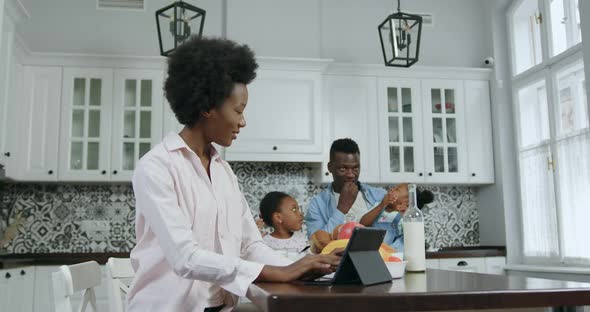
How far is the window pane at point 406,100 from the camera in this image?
515 centimetres

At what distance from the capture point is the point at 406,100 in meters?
5.16

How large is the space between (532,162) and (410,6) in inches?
72.5

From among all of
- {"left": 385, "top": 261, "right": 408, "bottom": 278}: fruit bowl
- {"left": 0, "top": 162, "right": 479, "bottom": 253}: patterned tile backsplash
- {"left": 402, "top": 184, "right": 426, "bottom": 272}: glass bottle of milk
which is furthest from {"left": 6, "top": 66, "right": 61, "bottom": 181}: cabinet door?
{"left": 385, "top": 261, "right": 408, "bottom": 278}: fruit bowl

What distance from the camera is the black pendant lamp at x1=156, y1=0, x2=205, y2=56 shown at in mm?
3602

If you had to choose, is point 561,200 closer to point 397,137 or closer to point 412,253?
point 397,137

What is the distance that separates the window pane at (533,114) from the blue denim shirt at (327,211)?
223 centimetres

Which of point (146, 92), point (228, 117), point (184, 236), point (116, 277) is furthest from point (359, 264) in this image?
point (146, 92)

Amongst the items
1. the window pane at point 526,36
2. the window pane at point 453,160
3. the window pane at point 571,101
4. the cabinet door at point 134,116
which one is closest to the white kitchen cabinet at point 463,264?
the window pane at point 453,160

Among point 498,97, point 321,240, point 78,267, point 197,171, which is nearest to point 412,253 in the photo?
point 321,240

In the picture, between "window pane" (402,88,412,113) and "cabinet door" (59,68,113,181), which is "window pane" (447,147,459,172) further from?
"cabinet door" (59,68,113,181)

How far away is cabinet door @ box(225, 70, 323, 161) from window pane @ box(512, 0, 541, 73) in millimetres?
1750

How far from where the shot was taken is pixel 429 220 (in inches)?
211

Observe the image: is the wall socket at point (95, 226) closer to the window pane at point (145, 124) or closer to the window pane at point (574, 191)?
the window pane at point (145, 124)

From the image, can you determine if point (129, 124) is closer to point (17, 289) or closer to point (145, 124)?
point (145, 124)
